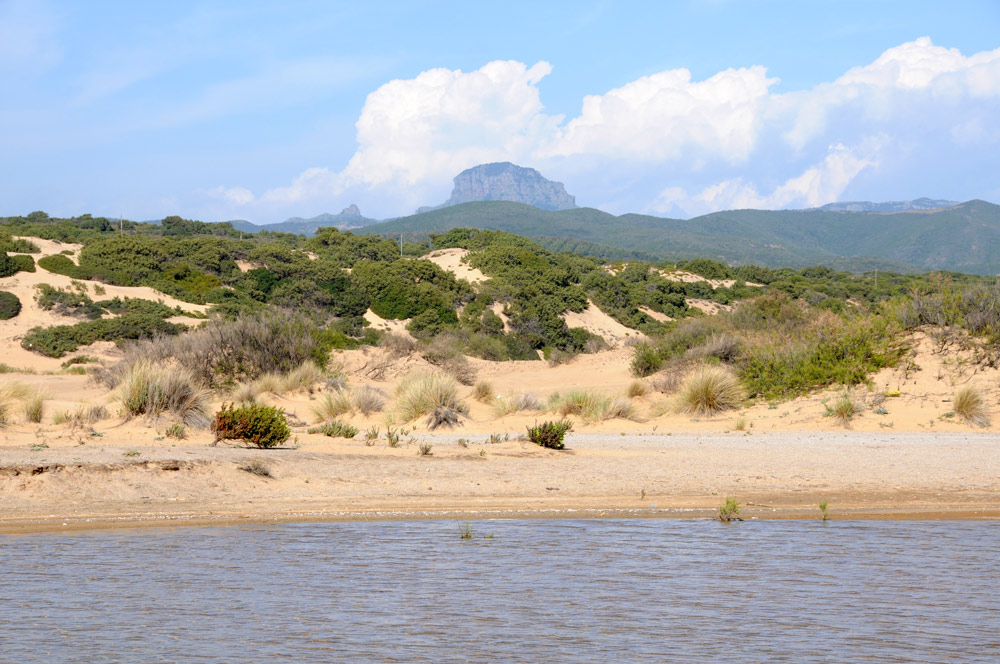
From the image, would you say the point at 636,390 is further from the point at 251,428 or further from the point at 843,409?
the point at 251,428

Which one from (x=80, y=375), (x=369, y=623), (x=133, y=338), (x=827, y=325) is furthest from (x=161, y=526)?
(x=133, y=338)

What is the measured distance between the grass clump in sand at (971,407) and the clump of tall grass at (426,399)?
9487 millimetres

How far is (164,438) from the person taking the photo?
47.0 feet

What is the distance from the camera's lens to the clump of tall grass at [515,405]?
64.2 ft

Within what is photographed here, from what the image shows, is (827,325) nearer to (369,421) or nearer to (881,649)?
(369,421)

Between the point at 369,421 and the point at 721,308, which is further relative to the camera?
the point at 721,308

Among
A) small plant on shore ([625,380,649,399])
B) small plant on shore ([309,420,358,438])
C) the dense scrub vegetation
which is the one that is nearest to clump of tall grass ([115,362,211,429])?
small plant on shore ([309,420,358,438])

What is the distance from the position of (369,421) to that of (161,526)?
28.8 feet

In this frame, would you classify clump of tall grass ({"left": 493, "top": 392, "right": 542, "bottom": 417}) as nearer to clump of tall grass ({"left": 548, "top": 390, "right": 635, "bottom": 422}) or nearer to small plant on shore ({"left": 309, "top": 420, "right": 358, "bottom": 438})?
clump of tall grass ({"left": 548, "top": 390, "right": 635, "bottom": 422})

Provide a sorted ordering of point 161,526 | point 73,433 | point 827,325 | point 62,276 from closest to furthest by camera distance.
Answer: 1. point 161,526
2. point 73,433
3. point 827,325
4. point 62,276

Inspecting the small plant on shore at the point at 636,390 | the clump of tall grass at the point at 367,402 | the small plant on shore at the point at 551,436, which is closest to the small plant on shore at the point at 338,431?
the clump of tall grass at the point at 367,402

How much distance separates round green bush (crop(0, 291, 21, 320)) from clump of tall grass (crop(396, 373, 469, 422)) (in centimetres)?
2361

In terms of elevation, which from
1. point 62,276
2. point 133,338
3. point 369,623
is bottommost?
point 369,623

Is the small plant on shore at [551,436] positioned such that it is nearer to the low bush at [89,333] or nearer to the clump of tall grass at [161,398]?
the clump of tall grass at [161,398]
